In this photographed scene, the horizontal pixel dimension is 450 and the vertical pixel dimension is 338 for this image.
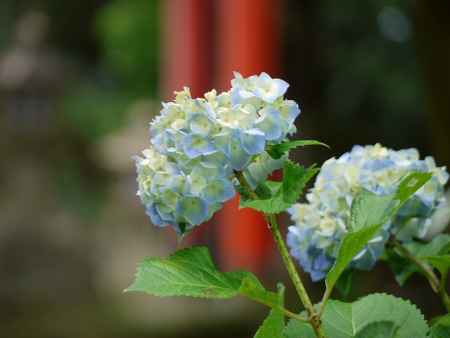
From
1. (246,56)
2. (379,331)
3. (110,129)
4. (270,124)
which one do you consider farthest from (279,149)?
(110,129)

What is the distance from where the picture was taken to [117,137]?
7578mm

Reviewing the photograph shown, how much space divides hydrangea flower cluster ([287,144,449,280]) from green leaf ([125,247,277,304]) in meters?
0.15

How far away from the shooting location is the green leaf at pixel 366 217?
0.57m

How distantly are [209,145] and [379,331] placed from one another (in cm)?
16

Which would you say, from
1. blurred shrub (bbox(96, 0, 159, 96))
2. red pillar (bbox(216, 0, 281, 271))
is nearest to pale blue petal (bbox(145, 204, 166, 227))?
red pillar (bbox(216, 0, 281, 271))

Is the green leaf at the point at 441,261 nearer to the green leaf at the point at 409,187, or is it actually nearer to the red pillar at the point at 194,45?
the green leaf at the point at 409,187

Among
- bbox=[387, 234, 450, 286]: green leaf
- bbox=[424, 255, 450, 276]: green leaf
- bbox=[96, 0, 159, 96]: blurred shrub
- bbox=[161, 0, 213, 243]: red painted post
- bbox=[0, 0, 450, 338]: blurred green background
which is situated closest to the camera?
bbox=[424, 255, 450, 276]: green leaf

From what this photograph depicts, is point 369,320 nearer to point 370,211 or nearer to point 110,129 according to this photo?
point 370,211

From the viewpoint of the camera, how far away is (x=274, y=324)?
56 centimetres

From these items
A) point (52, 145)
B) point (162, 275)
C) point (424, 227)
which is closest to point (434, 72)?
point (424, 227)

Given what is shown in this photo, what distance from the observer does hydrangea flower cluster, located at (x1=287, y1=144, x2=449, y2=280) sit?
2.38ft

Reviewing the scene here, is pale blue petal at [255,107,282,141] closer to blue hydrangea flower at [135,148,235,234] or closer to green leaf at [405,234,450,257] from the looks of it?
blue hydrangea flower at [135,148,235,234]

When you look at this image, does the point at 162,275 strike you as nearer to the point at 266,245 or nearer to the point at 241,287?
the point at 241,287

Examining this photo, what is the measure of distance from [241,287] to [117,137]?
7.10 metres
